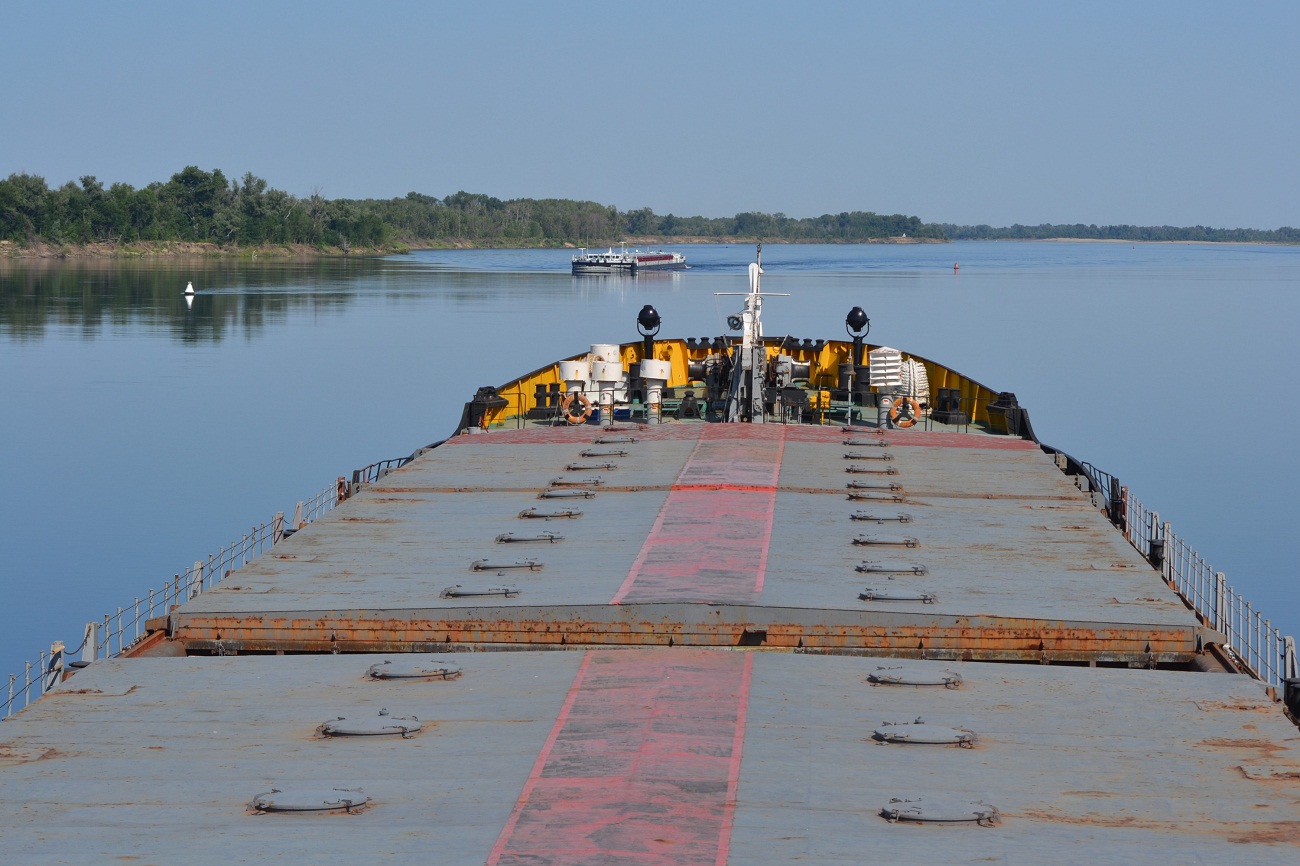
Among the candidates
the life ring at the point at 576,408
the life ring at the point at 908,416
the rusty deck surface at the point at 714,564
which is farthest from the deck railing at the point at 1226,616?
the life ring at the point at 576,408

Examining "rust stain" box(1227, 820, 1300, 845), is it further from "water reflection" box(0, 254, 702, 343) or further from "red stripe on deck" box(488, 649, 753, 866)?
"water reflection" box(0, 254, 702, 343)

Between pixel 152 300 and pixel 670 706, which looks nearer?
pixel 670 706

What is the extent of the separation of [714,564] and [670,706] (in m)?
6.29

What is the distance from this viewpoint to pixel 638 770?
47.7 feet

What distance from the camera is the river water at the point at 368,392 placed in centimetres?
4650

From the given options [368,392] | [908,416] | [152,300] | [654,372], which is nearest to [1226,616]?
[908,416]

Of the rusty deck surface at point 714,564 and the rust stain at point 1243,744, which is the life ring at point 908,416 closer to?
the rusty deck surface at point 714,564

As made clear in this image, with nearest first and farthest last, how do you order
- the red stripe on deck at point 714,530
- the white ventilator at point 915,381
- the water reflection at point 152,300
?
the red stripe on deck at point 714,530
the white ventilator at point 915,381
the water reflection at point 152,300

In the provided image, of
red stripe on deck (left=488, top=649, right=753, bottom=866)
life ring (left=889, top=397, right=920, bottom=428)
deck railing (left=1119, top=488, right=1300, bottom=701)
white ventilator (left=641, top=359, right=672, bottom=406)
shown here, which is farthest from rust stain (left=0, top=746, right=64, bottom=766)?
life ring (left=889, top=397, right=920, bottom=428)

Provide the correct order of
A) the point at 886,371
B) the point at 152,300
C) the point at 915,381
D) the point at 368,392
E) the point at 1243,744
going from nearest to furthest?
the point at 1243,744, the point at 886,371, the point at 915,381, the point at 368,392, the point at 152,300

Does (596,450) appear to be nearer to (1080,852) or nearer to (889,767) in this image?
(889,767)

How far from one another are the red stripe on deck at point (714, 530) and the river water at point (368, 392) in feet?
59.3

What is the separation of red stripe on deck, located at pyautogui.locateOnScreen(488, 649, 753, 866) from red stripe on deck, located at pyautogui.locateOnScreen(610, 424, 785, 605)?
2459 millimetres

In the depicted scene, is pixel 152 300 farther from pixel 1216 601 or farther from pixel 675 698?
pixel 675 698
